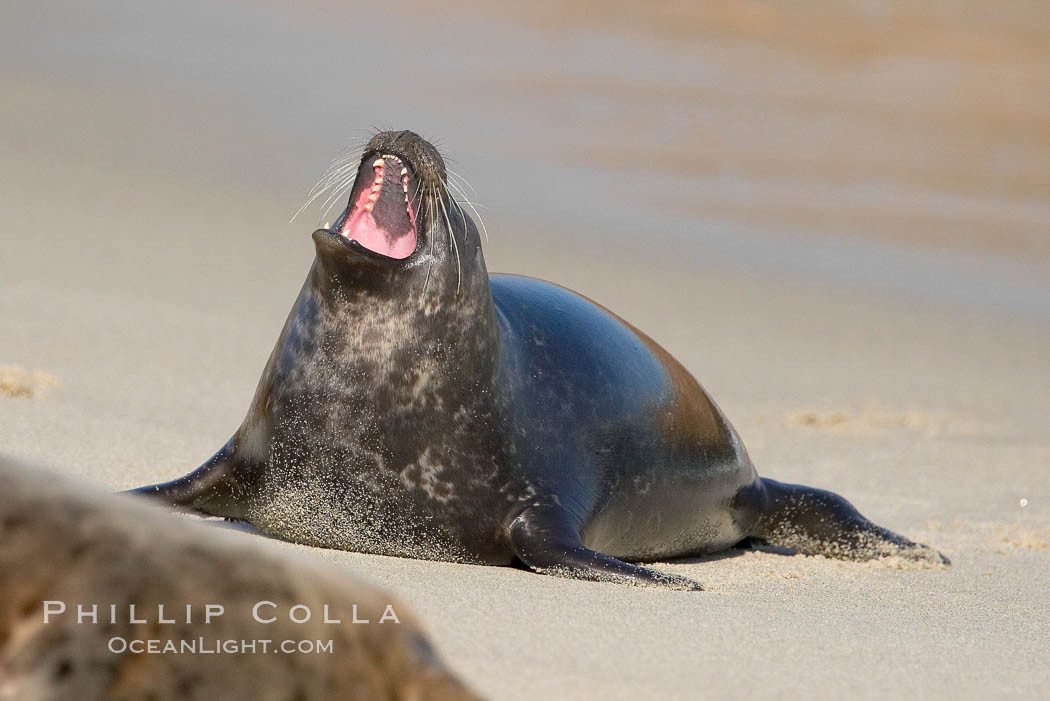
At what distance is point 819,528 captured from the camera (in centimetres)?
539

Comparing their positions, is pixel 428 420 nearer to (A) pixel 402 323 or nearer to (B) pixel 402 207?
(A) pixel 402 323

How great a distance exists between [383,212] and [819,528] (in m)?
1.93

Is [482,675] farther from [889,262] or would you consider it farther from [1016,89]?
[1016,89]

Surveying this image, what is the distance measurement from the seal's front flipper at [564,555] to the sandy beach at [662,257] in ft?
0.66

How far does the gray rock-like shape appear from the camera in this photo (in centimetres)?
204

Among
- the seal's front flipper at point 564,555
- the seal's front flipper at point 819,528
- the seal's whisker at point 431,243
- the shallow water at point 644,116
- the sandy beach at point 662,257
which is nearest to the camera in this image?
the sandy beach at point 662,257

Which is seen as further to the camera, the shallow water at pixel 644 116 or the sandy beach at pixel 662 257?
the shallow water at pixel 644 116

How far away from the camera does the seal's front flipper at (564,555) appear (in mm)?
3951

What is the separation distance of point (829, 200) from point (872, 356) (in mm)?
4571

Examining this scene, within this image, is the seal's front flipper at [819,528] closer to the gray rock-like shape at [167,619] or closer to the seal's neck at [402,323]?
the seal's neck at [402,323]

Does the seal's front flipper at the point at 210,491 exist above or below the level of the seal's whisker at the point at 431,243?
below

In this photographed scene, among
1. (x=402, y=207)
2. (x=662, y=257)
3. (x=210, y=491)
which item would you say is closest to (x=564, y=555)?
(x=210, y=491)

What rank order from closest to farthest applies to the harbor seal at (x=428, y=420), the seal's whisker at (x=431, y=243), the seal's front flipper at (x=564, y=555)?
the seal's front flipper at (x=564, y=555)
the harbor seal at (x=428, y=420)
the seal's whisker at (x=431, y=243)

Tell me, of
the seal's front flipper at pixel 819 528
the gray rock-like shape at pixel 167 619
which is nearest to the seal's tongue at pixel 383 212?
the seal's front flipper at pixel 819 528
